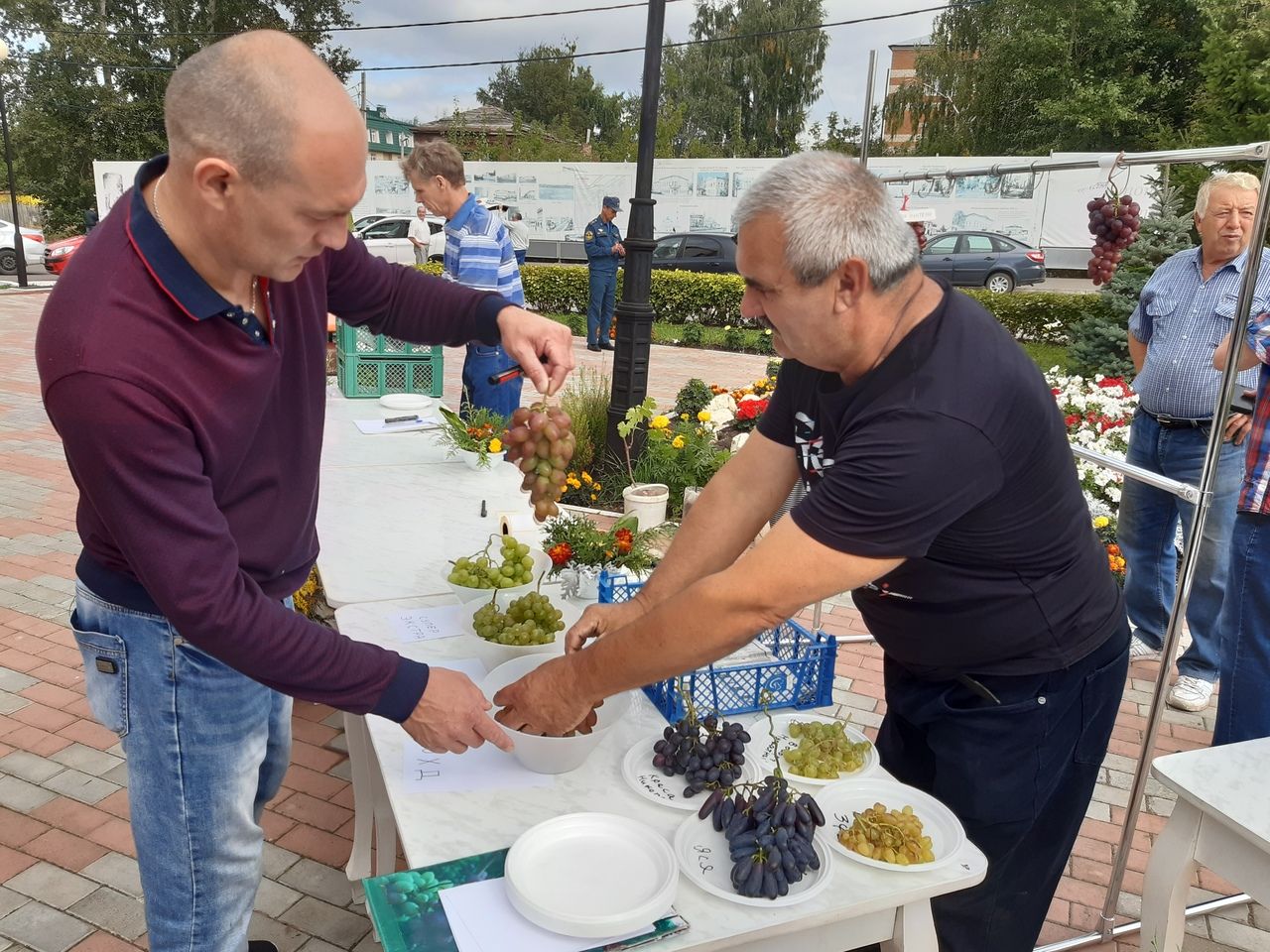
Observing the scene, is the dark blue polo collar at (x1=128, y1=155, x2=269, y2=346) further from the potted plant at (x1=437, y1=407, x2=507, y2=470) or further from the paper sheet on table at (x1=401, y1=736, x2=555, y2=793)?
the potted plant at (x1=437, y1=407, x2=507, y2=470)

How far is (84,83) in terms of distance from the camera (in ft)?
89.7

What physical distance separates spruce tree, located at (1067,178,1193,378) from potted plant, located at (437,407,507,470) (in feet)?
23.1

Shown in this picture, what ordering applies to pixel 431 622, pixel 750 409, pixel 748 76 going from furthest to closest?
pixel 748 76 → pixel 750 409 → pixel 431 622

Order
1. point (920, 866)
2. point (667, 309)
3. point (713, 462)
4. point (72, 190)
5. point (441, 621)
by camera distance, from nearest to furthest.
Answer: point (920, 866) → point (441, 621) → point (713, 462) → point (667, 309) → point (72, 190)

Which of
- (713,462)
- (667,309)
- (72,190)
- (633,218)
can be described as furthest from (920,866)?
(72,190)

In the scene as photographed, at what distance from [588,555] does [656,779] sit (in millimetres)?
883

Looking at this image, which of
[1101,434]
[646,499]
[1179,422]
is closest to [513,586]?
[646,499]

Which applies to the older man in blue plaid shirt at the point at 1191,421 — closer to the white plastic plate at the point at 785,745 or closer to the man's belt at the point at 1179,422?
the man's belt at the point at 1179,422

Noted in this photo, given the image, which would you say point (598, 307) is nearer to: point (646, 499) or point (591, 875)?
Answer: point (646, 499)

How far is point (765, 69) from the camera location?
39.9 meters

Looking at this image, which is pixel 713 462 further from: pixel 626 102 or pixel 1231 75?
pixel 626 102

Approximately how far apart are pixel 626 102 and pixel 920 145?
21.3 m

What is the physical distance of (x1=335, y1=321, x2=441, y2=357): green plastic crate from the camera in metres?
4.60

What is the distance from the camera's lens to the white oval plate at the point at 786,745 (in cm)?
171
